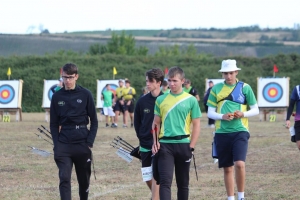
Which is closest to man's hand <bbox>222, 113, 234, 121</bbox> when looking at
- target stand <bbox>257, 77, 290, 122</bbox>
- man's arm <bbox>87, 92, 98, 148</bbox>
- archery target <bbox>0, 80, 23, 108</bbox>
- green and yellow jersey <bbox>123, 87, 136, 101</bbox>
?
man's arm <bbox>87, 92, 98, 148</bbox>

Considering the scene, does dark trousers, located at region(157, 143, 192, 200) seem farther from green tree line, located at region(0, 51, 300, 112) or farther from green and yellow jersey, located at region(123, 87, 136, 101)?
green tree line, located at region(0, 51, 300, 112)

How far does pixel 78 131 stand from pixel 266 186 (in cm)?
424

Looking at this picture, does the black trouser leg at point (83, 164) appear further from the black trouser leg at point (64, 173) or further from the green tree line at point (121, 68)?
the green tree line at point (121, 68)

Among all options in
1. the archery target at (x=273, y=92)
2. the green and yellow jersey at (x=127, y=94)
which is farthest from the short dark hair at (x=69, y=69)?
the archery target at (x=273, y=92)

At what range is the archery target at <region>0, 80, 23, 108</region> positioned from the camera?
40.3m

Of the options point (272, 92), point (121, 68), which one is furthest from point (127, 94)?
point (121, 68)

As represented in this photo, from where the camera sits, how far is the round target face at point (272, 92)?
40731 millimetres

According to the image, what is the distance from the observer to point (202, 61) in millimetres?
57250

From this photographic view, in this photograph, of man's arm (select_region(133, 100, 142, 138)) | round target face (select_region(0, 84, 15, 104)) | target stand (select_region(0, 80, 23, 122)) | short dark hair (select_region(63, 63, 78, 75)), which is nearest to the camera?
short dark hair (select_region(63, 63, 78, 75))

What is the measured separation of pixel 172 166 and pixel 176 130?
0.40m

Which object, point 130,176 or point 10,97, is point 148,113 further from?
point 10,97

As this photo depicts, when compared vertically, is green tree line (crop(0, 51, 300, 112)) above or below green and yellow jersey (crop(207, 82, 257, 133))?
below

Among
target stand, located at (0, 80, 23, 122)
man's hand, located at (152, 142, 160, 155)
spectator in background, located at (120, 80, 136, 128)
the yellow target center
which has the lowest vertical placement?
target stand, located at (0, 80, 23, 122)

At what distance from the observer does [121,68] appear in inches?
A: 2140
